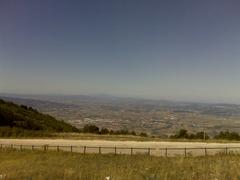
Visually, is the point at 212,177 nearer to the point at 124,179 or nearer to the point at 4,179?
the point at 124,179

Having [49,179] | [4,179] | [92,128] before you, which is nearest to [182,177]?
[49,179]

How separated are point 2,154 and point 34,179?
2493cm

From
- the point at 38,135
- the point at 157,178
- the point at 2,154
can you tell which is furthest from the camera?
the point at 38,135

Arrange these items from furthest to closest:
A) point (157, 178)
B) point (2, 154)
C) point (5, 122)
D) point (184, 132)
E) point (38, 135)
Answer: point (5, 122), point (184, 132), point (38, 135), point (2, 154), point (157, 178)

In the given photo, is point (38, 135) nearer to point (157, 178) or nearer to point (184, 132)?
point (184, 132)

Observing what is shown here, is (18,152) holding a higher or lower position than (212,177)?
lower

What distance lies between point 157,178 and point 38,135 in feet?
166

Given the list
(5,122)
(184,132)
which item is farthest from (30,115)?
(184,132)

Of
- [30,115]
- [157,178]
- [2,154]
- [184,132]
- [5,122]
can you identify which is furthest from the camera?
[30,115]

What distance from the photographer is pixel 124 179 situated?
12.2 metres

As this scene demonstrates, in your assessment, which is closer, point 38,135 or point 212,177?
point 212,177

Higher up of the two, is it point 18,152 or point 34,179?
point 34,179

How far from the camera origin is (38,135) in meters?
59.8

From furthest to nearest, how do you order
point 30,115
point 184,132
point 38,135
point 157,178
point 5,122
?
1. point 30,115
2. point 5,122
3. point 184,132
4. point 38,135
5. point 157,178
